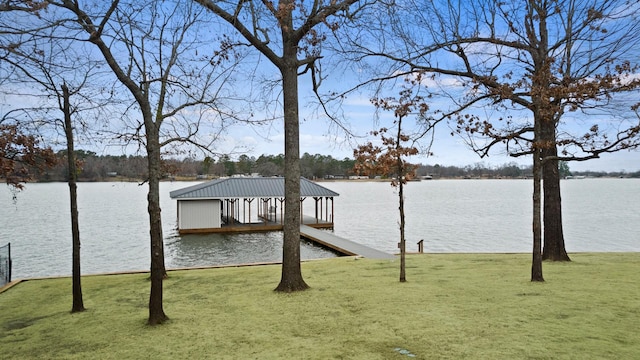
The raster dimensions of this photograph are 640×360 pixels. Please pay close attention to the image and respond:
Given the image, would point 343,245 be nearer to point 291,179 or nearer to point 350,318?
point 291,179

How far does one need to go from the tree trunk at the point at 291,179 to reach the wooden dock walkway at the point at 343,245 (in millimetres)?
7393

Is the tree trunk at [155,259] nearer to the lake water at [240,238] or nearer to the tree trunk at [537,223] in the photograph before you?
the tree trunk at [537,223]

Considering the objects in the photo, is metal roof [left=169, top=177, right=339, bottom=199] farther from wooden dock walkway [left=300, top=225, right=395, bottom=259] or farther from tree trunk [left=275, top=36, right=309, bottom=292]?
tree trunk [left=275, top=36, right=309, bottom=292]

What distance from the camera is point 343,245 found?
2120cm

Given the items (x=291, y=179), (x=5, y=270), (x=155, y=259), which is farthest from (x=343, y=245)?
(x=155, y=259)

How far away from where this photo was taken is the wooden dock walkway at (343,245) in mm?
16941

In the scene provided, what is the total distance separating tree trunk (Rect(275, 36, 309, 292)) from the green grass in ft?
1.35

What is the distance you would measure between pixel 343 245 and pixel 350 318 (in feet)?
48.6

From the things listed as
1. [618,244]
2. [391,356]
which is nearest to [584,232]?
[618,244]

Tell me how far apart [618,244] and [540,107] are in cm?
2476

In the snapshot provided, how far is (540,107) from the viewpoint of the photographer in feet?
28.6

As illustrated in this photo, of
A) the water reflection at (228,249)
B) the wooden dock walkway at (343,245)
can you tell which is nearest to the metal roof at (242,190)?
the water reflection at (228,249)

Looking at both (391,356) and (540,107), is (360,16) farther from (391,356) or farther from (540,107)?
(391,356)

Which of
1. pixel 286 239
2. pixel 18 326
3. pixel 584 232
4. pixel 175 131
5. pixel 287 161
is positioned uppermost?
pixel 175 131
